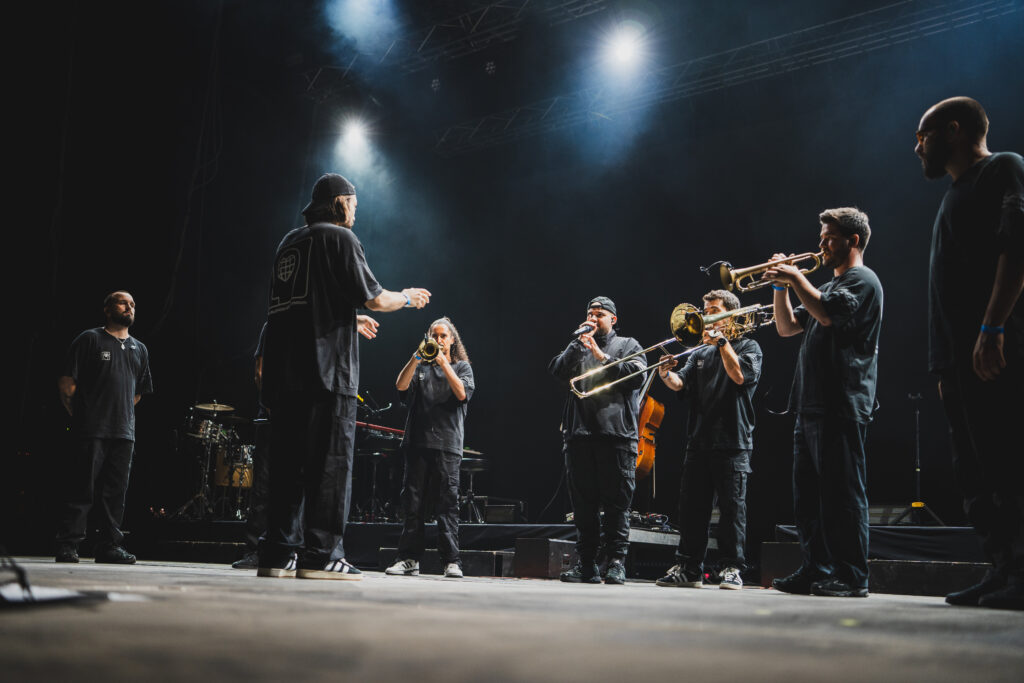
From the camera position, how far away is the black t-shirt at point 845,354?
344cm

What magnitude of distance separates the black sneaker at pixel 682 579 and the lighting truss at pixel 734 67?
21.6 feet

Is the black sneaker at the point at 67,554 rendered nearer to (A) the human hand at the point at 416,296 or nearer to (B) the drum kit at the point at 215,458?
(A) the human hand at the point at 416,296

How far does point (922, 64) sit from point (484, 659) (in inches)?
379

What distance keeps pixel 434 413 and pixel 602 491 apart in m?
1.28

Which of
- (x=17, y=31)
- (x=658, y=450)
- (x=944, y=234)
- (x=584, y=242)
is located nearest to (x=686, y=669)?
(x=944, y=234)

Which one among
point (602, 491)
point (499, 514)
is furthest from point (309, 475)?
point (499, 514)

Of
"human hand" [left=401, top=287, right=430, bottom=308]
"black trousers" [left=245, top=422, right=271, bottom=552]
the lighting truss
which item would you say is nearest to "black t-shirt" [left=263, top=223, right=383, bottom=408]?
"human hand" [left=401, top=287, right=430, bottom=308]

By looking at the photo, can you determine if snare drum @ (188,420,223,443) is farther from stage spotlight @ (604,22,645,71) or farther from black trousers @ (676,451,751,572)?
stage spotlight @ (604,22,645,71)

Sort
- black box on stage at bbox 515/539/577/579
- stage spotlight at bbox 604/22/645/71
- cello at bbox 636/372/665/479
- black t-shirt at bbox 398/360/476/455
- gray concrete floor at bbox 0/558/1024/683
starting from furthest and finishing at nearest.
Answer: stage spotlight at bbox 604/22/645/71, cello at bbox 636/372/665/479, black box on stage at bbox 515/539/577/579, black t-shirt at bbox 398/360/476/455, gray concrete floor at bbox 0/558/1024/683

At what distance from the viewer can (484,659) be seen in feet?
3.18

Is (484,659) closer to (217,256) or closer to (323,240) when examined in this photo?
(323,240)

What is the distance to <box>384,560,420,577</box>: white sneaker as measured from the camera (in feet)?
16.6

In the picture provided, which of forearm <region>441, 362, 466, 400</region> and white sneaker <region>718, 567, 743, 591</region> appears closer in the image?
white sneaker <region>718, 567, 743, 591</region>

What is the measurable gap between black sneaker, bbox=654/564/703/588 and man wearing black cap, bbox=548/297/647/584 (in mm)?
305
